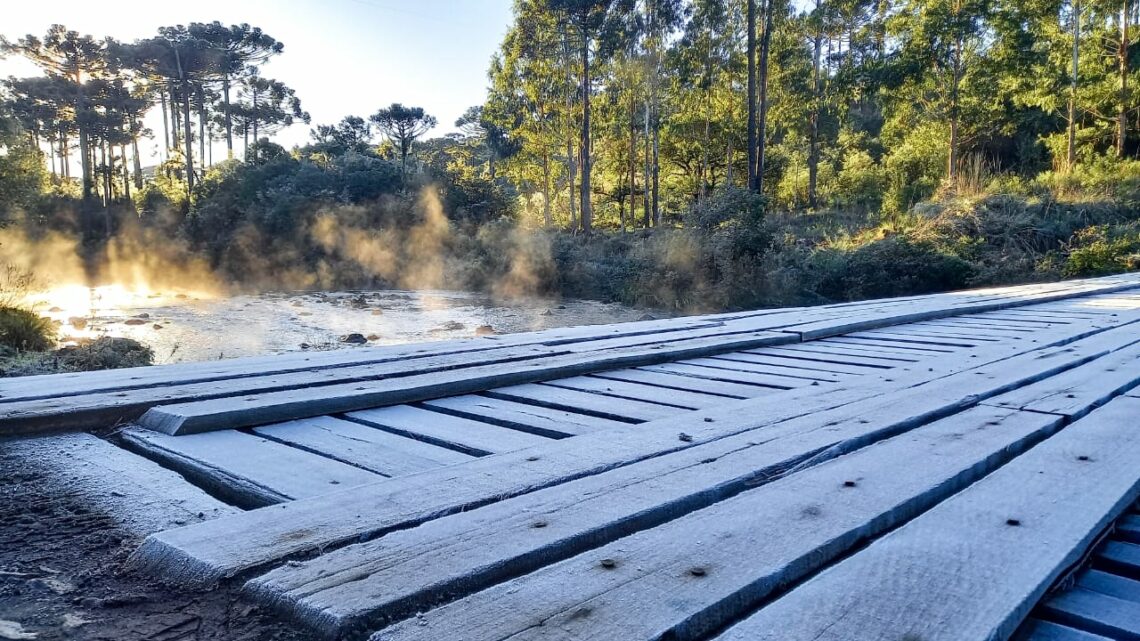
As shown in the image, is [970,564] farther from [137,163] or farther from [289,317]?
[137,163]

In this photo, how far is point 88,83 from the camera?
34438mm

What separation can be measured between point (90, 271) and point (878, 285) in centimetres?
2461

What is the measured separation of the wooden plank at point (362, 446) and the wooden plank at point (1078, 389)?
149 cm

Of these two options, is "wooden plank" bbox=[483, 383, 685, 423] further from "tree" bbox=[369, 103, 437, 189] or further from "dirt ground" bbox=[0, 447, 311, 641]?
"tree" bbox=[369, 103, 437, 189]

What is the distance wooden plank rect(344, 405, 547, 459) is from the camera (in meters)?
1.77

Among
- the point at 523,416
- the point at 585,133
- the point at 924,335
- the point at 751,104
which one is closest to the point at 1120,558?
the point at 523,416

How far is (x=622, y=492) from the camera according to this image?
1292mm

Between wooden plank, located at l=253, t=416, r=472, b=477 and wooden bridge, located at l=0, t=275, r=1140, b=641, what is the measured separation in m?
0.01

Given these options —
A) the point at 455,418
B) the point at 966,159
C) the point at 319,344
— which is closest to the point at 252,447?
the point at 455,418

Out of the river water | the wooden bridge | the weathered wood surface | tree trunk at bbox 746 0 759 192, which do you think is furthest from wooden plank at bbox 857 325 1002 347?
tree trunk at bbox 746 0 759 192

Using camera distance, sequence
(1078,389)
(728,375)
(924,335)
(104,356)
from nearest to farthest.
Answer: (1078,389) < (728,375) < (924,335) < (104,356)

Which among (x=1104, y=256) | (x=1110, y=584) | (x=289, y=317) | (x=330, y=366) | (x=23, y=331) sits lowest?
(x=289, y=317)

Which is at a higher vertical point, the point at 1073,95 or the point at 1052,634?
the point at 1073,95

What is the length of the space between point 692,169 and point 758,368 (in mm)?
28857
